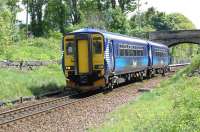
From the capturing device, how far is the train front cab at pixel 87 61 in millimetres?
25016

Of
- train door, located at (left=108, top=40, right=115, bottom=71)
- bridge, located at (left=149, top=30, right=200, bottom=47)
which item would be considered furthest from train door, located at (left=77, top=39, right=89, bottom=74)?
bridge, located at (left=149, top=30, right=200, bottom=47)

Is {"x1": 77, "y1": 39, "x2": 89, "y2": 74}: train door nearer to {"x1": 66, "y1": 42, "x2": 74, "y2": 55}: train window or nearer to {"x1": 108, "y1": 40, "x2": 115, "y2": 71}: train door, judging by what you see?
{"x1": 66, "y1": 42, "x2": 74, "y2": 55}: train window

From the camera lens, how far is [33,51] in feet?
152

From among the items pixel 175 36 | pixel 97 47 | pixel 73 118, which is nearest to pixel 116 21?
pixel 175 36

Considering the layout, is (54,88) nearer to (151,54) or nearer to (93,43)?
(93,43)

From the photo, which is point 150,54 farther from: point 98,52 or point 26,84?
point 26,84

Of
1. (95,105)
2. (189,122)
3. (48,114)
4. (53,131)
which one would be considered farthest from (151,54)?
(189,122)

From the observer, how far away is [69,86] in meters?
25.5

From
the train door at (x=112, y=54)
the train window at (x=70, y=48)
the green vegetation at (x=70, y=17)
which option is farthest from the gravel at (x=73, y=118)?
the green vegetation at (x=70, y=17)

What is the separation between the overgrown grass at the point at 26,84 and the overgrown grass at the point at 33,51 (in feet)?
24.8

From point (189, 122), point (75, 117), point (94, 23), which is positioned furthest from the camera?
point (94, 23)

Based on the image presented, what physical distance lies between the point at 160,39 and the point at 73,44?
2062 inches

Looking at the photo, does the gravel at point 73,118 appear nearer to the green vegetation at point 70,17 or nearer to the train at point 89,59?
the train at point 89,59

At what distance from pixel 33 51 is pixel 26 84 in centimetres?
2100
